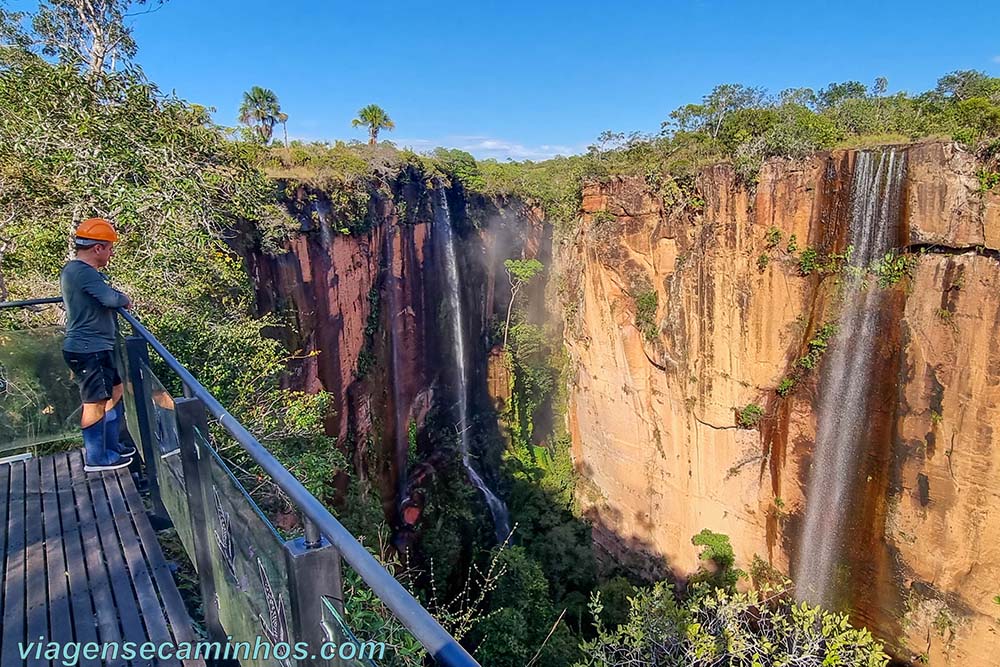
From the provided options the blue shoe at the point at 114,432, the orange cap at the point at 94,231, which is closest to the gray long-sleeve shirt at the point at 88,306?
the orange cap at the point at 94,231

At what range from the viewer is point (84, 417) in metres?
3.50

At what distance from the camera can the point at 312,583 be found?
4.58ft

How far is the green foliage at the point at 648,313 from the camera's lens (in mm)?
16984

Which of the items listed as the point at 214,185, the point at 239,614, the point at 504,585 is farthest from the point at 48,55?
the point at 504,585

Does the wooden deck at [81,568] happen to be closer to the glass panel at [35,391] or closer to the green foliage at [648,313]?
the glass panel at [35,391]

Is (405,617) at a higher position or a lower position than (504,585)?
higher

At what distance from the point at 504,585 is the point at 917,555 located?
9746 mm

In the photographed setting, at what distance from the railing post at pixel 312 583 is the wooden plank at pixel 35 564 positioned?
1479mm

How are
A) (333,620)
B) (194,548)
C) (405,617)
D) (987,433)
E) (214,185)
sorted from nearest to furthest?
(405,617)
(333,620)
(194,548)
(214,185)
(987,433)

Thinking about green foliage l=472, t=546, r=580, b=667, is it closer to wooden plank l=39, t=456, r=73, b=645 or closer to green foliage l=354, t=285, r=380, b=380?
green foliage l=354, t=285, r=380, b=380

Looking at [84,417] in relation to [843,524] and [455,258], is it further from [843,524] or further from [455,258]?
[455,258]

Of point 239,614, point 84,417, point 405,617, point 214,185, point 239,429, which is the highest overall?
point 214,185

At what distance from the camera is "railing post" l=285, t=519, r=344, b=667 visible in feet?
4.51

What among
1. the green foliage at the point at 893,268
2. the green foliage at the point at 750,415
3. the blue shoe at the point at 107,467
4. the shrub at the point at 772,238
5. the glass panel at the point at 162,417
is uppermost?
the shrub at the point at 772,238
